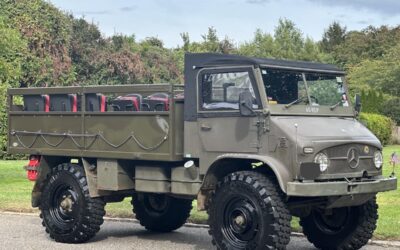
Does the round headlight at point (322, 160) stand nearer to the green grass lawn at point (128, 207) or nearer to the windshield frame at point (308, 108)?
the windshield frame at point (308, 108)

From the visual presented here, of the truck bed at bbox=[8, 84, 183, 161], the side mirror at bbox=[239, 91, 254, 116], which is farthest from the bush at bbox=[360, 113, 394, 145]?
the side mirror at bbox=[239, 91, 254, 116]

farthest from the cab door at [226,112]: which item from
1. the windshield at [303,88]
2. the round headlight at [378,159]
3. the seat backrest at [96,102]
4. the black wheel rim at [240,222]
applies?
the seat backrest at [96,102]

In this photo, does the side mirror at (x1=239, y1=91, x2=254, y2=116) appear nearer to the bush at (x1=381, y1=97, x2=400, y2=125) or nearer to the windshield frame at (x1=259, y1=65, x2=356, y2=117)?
the windshield frame at (x1=259, y1=65, x2=356, y2=117)

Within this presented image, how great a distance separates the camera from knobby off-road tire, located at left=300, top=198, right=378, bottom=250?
9.63 metres

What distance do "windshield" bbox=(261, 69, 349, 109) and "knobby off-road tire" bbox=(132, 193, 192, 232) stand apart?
2.93m

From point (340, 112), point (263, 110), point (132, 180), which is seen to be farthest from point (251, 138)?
point (132, 180)

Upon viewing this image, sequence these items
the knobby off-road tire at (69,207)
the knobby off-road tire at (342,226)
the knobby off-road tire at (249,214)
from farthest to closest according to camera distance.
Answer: the knobby off-road tire at (69,207)
the knobby off-road tire at (342,226)
the knobby off-road tire at (249,214)

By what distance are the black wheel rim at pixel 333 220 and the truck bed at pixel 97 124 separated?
6.83ft

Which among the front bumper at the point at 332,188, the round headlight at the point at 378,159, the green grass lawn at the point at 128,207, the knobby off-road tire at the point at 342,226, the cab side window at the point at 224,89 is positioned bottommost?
the green grass lawn at the point at 128,207

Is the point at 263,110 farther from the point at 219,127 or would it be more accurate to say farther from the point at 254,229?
the point at 254,229

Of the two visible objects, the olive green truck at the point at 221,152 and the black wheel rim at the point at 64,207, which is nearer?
the olive green truck at the point at 221,152

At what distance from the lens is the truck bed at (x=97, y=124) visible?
9.83 meters

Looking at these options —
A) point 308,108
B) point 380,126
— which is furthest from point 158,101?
point 380,126

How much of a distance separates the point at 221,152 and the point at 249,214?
954mm
